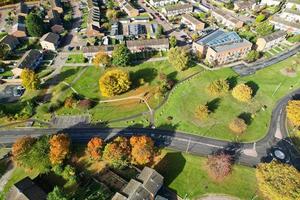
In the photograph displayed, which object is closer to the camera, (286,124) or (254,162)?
(254,162)

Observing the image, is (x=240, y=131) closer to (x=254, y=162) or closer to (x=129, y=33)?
(x=254, y=162)

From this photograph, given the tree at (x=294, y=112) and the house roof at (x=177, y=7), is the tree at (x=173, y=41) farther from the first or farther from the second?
the tree at (x=294, y=112)

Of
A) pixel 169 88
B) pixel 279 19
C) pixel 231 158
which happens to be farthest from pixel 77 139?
pixel 279 19

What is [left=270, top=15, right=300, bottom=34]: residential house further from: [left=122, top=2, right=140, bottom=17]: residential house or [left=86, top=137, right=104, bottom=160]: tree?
[left=86, top=137, right=104, bottom=160]: tree

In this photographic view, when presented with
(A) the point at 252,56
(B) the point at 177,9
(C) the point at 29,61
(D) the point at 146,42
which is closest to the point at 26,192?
(C) the point at 29,61

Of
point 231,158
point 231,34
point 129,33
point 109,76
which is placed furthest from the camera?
point 129,33

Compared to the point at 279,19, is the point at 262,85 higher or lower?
lower
